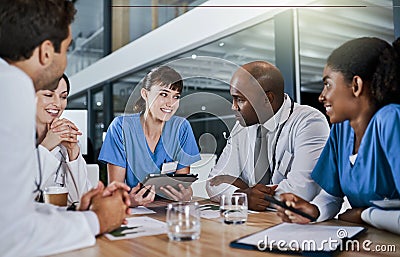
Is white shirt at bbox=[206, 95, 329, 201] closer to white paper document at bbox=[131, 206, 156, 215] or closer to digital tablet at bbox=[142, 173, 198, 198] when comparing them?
digital tablet at bbox=[142, 173, 198, 198]

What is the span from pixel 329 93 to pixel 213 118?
384mm

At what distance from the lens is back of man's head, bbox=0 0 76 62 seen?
2.48ft

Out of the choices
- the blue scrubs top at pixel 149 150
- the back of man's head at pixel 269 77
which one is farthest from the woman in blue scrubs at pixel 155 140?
the back of man's head at pixel 269 77

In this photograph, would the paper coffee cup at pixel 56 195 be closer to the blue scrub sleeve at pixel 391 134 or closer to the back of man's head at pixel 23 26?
the back of man's head at pixel 23 26

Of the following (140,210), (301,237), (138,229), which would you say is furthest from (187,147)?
(301,237)

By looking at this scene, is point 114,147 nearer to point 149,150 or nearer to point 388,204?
point 149,150

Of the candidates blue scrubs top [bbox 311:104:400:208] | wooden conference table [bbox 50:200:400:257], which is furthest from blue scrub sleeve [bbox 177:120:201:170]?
blue scrubs top [bbox 311:104:400:208]

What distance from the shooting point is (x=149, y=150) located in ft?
4.00

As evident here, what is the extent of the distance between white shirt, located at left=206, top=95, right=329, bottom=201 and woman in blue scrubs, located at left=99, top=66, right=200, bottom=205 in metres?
0.13

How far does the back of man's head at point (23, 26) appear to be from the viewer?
757 mm

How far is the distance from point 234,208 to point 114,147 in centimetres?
45

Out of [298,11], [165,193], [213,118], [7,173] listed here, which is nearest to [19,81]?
[7,173]

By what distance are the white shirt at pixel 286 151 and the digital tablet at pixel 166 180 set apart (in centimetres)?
10

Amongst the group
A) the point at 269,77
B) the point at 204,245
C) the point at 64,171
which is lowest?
the point at 204,245
